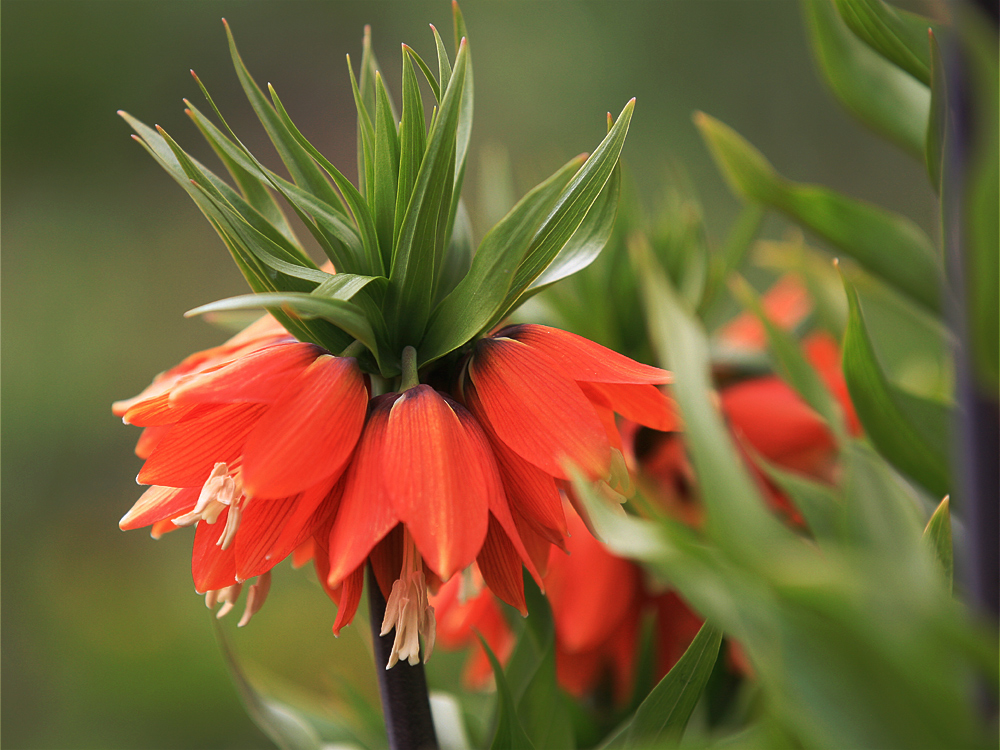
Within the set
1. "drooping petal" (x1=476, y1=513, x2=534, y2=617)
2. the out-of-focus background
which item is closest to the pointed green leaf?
"drooping petal" (x1=476, y1=513, x2=534, y2=617)

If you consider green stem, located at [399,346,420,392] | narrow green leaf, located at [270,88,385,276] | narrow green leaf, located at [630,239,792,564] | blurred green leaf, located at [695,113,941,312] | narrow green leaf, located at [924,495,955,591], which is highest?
blurred green leaf, located at [695,113,941,312]

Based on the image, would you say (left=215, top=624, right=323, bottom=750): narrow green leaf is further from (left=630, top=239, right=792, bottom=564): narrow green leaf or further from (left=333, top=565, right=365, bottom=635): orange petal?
(left=630, top=239, right=792, bottom=564): narrow green leaf

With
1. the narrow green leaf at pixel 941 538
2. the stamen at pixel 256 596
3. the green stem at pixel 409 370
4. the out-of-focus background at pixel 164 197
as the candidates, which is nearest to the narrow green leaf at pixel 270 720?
the stamen at pixel 256 596

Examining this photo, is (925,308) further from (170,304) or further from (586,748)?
(170,304)

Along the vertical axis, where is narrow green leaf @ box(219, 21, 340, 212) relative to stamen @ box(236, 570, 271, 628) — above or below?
above

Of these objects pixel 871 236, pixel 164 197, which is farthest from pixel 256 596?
pixel 164 197

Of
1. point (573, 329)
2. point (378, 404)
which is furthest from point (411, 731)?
point (573, 329)
